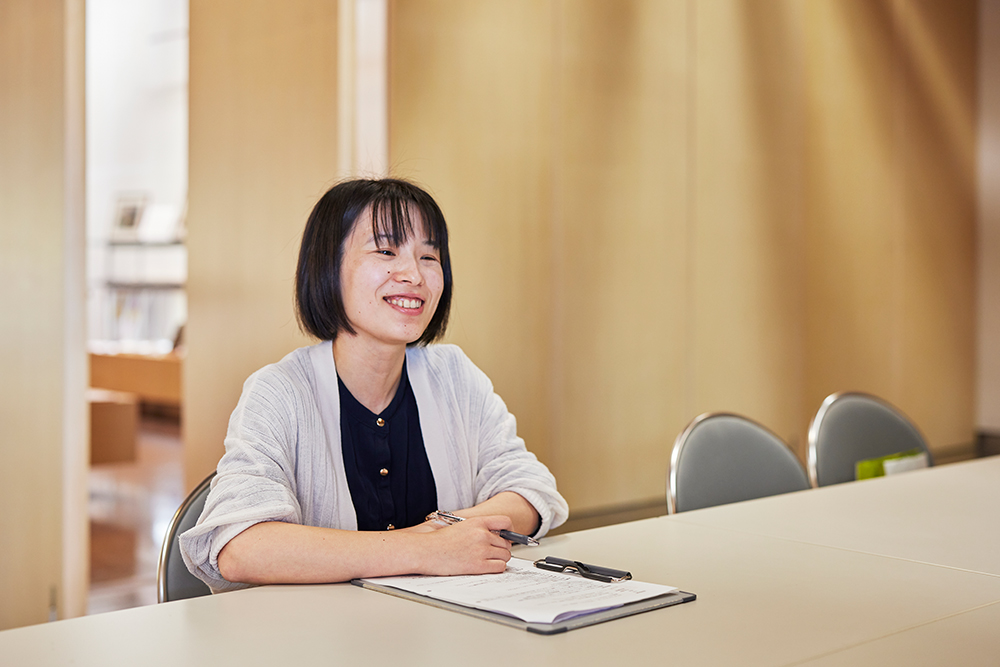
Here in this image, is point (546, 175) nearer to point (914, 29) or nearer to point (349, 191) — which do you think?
point (349, 191)

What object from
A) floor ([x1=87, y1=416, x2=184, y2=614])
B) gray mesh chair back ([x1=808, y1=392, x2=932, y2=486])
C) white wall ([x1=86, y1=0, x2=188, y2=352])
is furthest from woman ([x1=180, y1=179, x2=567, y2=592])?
white wall ([x1=86, y1=0, x2=188, y2=352])

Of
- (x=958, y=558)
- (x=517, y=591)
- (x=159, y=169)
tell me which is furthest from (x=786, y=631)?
(x=159, y=169)

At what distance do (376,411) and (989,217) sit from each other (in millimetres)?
6677

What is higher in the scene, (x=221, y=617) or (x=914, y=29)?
(x=914, y=29)

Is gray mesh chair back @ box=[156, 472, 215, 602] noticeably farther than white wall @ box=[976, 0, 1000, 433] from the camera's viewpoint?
No

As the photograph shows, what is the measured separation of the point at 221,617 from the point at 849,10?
583cm

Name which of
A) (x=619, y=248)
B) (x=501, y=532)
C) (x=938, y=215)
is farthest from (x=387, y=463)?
(x=938, y=215)

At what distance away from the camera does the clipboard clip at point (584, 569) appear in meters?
1.30

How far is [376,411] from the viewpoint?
5.62 ft

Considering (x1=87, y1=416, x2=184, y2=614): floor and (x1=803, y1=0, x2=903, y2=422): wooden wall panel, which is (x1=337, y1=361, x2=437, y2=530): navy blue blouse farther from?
(x1=803, y1=0, x2=903, y2=422): wooden wall panel

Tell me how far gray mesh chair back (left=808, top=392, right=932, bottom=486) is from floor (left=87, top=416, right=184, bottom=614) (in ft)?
6.73

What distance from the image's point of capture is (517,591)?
4.07 feet

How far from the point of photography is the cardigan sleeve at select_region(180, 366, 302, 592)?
4.42ft

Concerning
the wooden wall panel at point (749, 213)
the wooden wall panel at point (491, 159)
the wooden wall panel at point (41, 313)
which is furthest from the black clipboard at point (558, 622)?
the wooden wall panel at point (749, 213)
